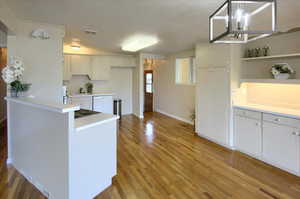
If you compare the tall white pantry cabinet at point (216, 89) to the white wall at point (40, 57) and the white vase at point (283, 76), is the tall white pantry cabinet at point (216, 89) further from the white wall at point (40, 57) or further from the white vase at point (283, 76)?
the white wall at point (40, 57)

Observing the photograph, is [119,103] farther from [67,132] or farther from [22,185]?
[67,132]

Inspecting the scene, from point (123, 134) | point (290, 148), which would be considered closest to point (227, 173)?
point (290, 148)

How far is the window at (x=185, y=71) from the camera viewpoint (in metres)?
6.28

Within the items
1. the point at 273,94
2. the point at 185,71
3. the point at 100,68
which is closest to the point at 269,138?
the point at 273,94

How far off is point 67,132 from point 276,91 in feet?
12.3

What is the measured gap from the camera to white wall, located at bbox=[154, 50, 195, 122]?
625 centimetres

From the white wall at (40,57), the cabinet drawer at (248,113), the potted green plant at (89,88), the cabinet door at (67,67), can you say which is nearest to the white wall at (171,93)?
the cabinet drawer at (248,113)

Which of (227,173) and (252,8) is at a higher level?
(252,8)

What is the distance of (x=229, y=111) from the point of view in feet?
12.9

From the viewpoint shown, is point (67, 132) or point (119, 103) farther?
point (119, 103)

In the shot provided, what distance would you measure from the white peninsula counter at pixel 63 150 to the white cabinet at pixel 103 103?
336cm

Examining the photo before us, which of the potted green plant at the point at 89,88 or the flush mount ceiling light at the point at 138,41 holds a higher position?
the flush mount ceiling light at the point at 138,41

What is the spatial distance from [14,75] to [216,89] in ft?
12.3

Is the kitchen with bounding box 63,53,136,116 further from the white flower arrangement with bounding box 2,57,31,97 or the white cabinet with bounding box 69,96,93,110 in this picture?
the white flower arrangement with bounding box 2,57,31,97
